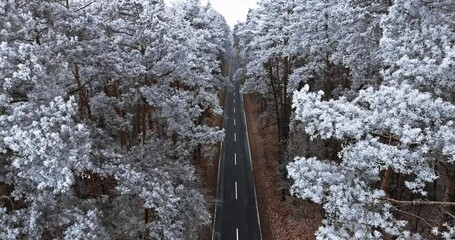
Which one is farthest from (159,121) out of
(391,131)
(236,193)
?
(236,193)

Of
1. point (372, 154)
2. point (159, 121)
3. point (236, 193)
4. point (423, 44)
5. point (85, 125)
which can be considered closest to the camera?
point (372, 154)

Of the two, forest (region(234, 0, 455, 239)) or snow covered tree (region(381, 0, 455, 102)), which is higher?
snow covered tree (region(381, 0, 455, 102))

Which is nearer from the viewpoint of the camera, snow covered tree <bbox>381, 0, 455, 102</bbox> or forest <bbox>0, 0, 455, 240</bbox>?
forest <bbox>0, 0, 455, 240</bbox>

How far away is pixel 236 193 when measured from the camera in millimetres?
25203

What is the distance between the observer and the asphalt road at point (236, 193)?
20938 millimetres

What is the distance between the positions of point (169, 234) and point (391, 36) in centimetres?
779

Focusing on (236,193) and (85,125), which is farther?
(236,193)

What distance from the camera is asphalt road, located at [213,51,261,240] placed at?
20.9 metres

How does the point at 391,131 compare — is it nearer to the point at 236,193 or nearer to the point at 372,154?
the point at 372,154

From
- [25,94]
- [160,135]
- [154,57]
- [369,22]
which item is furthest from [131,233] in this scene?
[369,22]

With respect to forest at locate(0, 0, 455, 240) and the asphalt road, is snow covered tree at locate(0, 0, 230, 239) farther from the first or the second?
the asphalt road

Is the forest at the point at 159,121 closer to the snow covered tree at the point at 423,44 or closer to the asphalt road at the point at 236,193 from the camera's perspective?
the snow covered tree at the point at 423,44

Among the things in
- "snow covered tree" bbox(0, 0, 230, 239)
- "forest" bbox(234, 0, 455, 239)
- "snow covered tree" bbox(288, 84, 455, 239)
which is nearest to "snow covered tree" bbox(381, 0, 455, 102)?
"forest" bbox(234, 0, 455, 239)

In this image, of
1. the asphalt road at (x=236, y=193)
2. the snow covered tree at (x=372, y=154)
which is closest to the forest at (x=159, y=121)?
the snow covered tree at (x=372, y=154)
